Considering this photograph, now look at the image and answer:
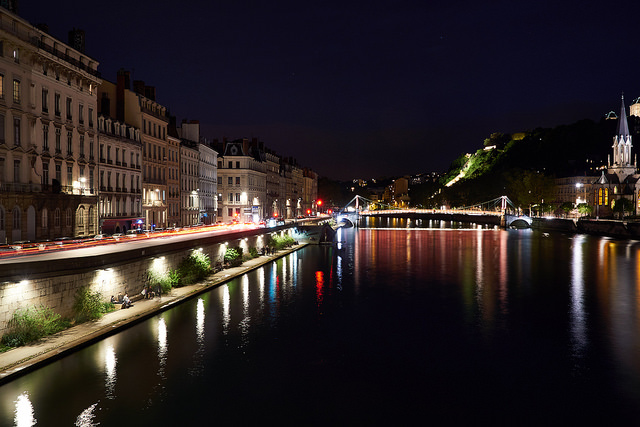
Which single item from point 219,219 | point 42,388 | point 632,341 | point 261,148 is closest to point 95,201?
point 42,388

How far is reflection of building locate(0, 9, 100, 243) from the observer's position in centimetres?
3612

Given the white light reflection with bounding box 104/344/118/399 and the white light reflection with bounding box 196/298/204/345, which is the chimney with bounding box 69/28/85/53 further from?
the white light reflection with bounding box 104/344/118/399

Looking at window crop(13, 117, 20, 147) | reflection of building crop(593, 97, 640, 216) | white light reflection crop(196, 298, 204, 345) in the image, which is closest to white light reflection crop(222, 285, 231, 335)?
white light reflection crop(196, 298, 204, 345)

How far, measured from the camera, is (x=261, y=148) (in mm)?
128000

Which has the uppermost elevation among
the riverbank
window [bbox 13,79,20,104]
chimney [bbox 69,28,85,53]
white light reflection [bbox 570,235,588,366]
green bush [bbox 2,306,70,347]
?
chimney [bbox 69,28,85,53]

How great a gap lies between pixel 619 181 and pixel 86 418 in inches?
6392

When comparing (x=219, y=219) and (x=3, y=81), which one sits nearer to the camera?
(x=3, y=81)

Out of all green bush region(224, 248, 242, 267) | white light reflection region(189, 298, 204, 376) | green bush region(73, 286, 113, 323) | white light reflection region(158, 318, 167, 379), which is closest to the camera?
white light reflection region(158, 318, 167, 379)

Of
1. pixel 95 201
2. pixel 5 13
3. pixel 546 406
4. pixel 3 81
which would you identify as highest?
pixel 5 13

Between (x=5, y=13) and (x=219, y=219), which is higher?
(x=5, y=13)

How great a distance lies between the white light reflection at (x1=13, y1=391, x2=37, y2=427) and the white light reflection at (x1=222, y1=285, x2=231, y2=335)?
33.4ft

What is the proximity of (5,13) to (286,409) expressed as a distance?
1232 inches

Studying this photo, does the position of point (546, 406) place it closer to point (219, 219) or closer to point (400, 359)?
point (400, 359)

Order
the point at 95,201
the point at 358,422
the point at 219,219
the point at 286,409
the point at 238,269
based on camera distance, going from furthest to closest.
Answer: the point at 219,219 → the point at 95,201 → the point at 238,269 → the point at 286,409 → the point at 358,422
